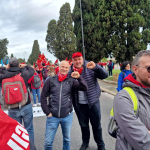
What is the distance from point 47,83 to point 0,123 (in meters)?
1.59

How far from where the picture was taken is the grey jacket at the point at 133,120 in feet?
3.80

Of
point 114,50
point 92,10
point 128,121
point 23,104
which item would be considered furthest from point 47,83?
point 92,10

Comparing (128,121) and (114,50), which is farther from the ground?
(114,50)

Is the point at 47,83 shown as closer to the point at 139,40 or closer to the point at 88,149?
the point at 88,149

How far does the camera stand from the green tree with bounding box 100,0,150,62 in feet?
37.3

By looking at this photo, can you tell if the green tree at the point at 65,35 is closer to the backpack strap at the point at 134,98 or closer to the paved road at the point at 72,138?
the paved road at the point at 72,138

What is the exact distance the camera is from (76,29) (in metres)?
20.4

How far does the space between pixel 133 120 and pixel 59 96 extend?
54.8 inches

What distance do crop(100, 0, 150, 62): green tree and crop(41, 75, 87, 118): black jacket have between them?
10.2 metres

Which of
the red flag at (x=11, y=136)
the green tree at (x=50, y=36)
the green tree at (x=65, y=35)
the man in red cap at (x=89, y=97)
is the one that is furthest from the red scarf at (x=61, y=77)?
the green tree at (x=50, y=36)

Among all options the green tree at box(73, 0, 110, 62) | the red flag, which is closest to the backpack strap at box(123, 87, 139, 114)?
the red flag

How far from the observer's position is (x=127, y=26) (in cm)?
1176

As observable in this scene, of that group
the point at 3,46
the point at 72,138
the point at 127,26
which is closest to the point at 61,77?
the point at 72,138

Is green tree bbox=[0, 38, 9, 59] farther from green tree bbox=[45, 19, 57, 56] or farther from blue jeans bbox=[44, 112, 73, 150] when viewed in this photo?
blue jeans bbox=[44, 112, 73, 150]
